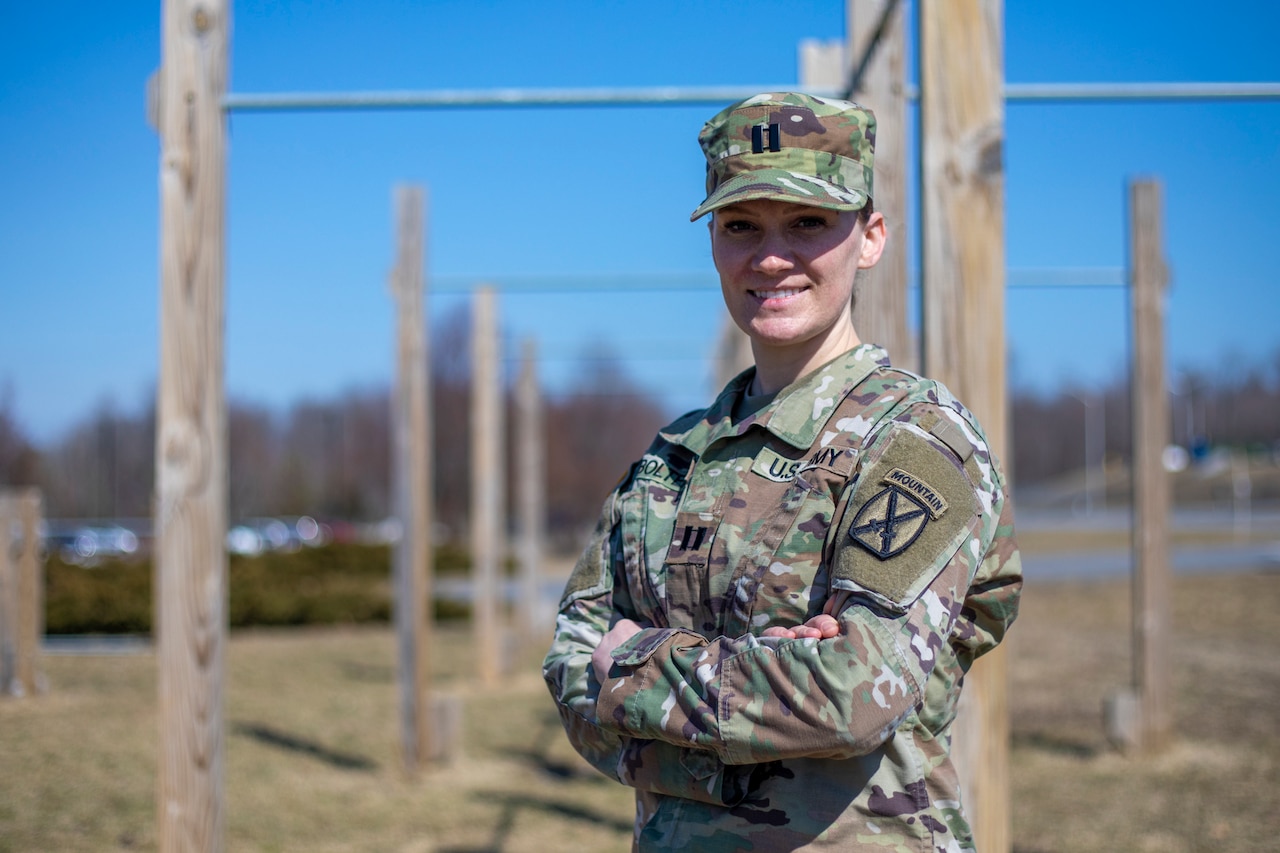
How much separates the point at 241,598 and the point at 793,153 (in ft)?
45.3

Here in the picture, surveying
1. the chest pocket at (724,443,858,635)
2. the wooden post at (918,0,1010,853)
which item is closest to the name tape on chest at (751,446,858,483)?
the chest pocket at (724,443,858,635)

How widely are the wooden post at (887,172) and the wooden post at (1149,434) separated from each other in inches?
156

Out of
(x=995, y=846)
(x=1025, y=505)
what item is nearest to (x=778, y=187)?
(x=995, y=846)

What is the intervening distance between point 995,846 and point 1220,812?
11.6 feet

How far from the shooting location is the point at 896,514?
1550 mm

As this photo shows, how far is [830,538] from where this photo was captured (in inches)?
64.5

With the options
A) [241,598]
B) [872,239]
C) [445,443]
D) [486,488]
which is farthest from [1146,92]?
[445,443]

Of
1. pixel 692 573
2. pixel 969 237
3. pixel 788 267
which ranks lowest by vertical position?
pixel 692 573

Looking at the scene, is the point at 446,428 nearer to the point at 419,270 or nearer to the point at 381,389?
the point at 419,270

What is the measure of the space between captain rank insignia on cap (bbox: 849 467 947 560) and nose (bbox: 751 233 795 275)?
39 centimetres

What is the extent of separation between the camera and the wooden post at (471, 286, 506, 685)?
32.3 ft

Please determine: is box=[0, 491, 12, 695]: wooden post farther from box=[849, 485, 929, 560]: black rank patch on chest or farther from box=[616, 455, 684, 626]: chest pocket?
box=[849, 485, 929, 560]: black rank patch on chest

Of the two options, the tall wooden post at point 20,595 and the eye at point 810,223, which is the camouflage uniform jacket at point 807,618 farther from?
the tall wooden post at point 20,595

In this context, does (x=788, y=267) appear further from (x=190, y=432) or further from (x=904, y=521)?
(x=190, y=432)
